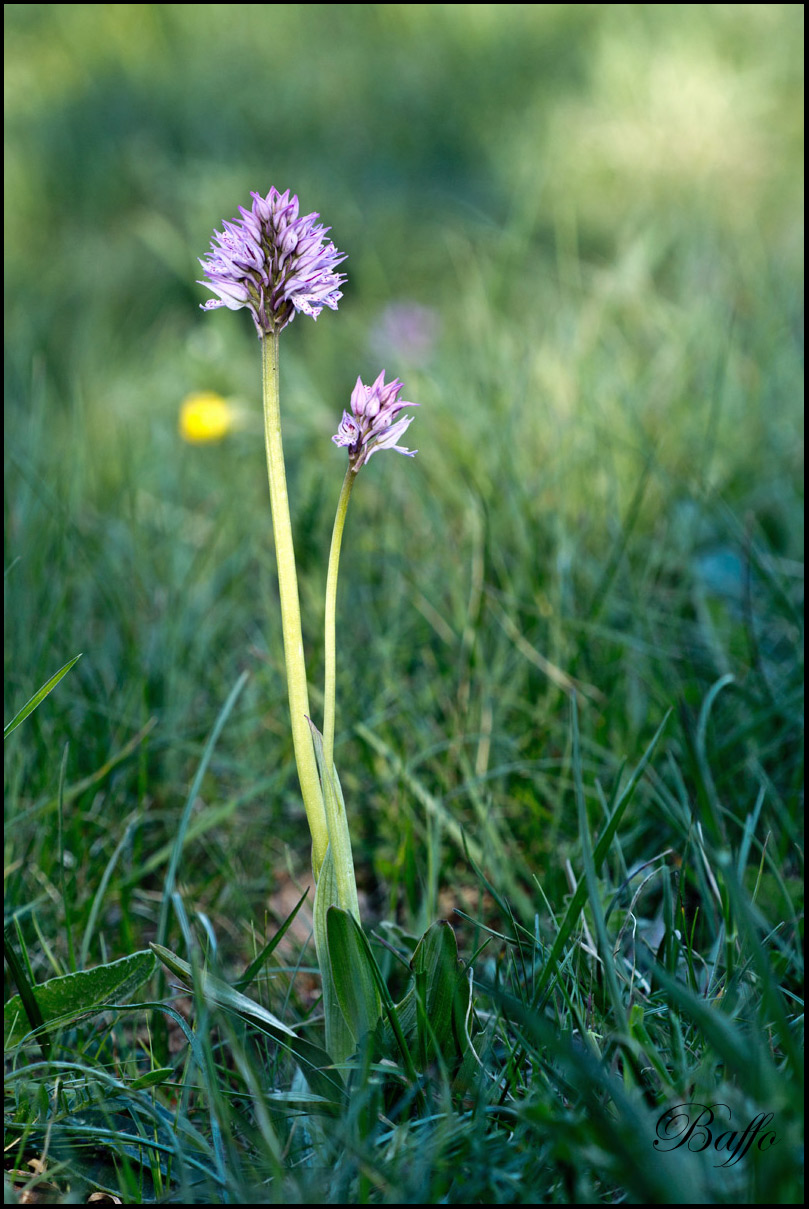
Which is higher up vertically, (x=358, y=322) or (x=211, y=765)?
(x=358, y=322)

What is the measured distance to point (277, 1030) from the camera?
0.86 meters

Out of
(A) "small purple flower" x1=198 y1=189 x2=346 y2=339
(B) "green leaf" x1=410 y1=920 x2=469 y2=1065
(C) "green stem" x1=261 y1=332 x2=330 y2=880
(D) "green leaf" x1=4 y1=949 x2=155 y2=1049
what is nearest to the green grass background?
(D) "green leaf" x1=4 y1=949 x2=155 y2=1049

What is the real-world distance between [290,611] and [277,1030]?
1.23ft

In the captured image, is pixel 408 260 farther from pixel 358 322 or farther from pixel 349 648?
pixel 349 648

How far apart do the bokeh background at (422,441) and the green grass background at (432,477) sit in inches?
0.5

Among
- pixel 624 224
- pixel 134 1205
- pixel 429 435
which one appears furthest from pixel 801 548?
pixel 624 224

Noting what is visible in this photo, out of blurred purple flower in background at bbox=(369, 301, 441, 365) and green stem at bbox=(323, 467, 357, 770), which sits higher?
blurred purple flower in background at bbox=(369, 301, 441, 365)

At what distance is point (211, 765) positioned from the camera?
1494mm

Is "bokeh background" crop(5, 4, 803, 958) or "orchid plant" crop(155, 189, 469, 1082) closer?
"orchid plant" crop(155, 189, 469, 1082)

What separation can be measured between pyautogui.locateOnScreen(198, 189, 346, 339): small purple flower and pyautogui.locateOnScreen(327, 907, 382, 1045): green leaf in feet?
1.68

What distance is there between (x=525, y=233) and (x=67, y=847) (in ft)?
6.70

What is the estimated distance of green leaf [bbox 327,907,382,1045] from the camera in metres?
0.81

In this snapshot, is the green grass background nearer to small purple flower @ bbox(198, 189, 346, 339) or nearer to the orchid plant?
the orchid plant

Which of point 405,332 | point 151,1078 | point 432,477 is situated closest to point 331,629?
point 151,1078
